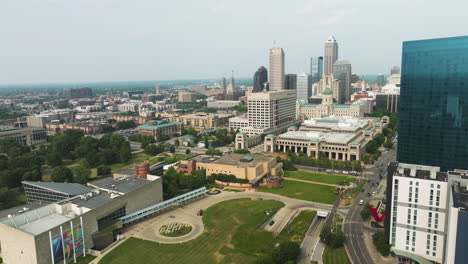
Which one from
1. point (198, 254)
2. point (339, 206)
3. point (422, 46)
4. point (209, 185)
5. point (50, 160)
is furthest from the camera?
point (50, 160)

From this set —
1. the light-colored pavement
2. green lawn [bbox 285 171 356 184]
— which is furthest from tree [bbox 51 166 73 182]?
the light-colored pavement

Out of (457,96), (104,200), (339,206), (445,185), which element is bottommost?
(339,206)

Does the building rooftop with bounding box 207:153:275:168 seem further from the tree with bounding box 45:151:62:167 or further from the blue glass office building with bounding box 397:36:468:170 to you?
the tree with bounding box 45:151:62:167

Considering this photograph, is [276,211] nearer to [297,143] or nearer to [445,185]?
[445,185]

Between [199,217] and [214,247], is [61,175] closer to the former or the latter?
[199,217]

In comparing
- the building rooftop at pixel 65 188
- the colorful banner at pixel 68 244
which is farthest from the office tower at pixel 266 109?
the colorful banner at pixel 68 244

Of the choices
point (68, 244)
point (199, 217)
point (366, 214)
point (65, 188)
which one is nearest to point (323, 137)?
point (366, 214)

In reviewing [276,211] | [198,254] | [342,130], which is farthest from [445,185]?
[342,130]
